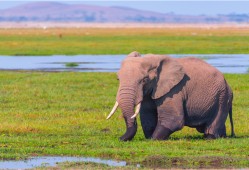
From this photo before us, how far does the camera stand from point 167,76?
46.6 feet

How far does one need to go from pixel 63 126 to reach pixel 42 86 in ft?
27.3

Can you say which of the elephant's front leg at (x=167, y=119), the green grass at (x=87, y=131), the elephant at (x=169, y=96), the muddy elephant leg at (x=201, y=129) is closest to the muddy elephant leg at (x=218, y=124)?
the elephant at (x=169, y=96)

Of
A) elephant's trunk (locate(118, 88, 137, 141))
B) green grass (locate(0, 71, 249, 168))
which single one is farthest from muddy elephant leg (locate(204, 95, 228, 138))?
elephant's trunk (locate(118, 88, 137, 141))

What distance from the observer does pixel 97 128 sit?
1634cm

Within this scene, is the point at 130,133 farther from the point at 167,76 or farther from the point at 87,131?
the point at 87,131

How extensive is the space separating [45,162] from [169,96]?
3103 mm

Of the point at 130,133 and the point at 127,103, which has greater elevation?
the point at 127,103

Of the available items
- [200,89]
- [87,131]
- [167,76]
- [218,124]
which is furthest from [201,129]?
[87,131]

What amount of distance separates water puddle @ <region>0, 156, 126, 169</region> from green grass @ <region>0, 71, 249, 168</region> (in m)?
0.27

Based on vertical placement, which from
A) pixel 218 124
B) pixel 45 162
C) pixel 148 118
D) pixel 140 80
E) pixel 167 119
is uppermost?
pixel 140 80

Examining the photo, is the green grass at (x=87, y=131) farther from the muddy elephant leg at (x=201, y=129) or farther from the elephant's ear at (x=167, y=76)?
the elephant's ear at (x=167, y=76)

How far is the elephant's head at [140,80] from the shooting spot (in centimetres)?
1330

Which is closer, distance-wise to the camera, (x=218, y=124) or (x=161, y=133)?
(x=161, y=133)

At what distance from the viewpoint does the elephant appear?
13500 mm
